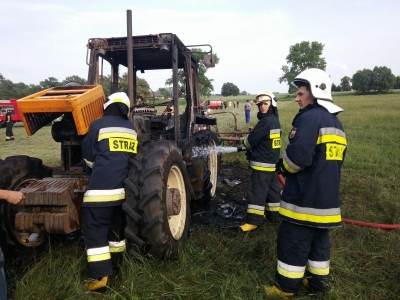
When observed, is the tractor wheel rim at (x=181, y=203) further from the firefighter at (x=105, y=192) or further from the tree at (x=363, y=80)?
the tree at (x=363, y=80)

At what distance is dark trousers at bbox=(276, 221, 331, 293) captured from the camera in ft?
10.8

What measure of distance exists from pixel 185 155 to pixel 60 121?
1934mm

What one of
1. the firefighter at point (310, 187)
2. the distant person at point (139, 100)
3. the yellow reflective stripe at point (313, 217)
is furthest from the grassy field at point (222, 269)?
the distant person at point (139, 100)

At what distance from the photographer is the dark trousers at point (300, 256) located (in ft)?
10.8

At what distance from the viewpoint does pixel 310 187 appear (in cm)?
326

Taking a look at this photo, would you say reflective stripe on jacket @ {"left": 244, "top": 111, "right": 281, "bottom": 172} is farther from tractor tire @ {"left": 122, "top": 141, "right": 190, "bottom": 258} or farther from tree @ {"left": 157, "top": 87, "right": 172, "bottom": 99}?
tractor tire @ {"left": 122, "top": 141, "right": 190, "bottom": 258}

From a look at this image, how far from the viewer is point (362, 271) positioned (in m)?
3.88

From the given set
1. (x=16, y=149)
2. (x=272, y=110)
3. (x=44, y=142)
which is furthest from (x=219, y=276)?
(x=44, y=142)

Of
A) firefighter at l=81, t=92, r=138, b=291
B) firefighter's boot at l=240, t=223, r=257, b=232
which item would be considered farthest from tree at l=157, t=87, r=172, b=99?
firefighter's boot at l=240, t=223, r=257, b=232

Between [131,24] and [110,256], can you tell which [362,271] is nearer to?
[110,256]

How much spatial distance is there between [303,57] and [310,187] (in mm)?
112463

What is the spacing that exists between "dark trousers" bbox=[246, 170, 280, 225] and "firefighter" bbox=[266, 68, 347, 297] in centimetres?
179

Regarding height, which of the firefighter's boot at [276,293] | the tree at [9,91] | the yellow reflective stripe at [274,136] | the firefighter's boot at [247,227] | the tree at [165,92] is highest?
the tree at [9,91]

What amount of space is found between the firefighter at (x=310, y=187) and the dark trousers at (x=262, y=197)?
1.79 m
